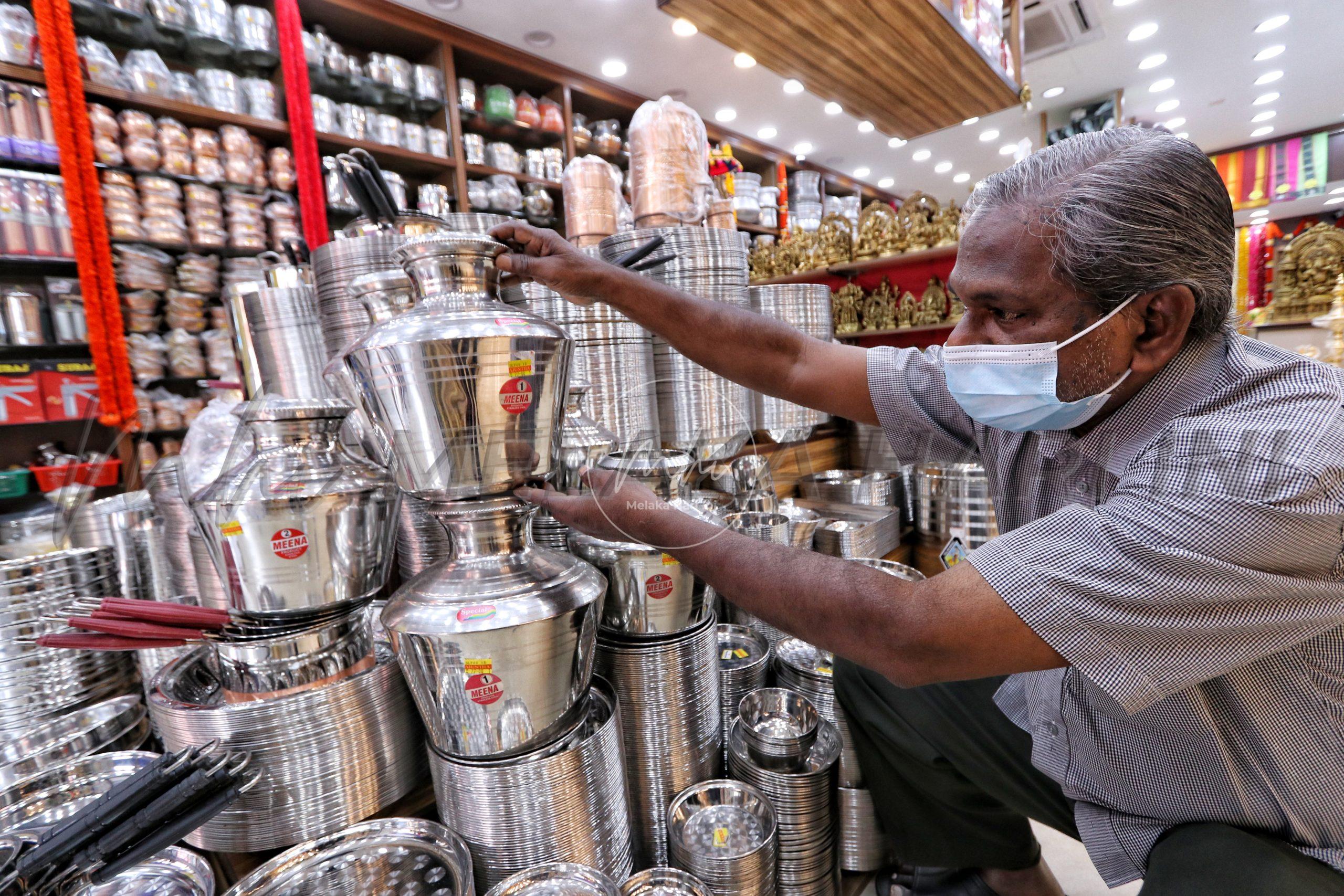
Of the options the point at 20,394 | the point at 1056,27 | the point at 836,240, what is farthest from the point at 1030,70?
the point at 20,394

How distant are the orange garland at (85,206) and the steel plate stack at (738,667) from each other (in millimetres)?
2291

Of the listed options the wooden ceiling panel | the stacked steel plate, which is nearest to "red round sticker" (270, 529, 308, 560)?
the stacked steel plate

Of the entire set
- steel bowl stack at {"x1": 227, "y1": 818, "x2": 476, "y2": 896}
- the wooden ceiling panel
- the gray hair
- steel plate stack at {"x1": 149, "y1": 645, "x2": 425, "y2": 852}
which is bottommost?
steel bowl stack at {"x1": 227, "y1": 818, "x2": 476, "y2": 896}

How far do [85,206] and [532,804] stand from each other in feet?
8.98

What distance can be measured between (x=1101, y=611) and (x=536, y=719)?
30.2 inches

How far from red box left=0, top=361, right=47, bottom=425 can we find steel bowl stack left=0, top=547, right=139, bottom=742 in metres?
2.37

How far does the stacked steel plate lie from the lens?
75.8 inches

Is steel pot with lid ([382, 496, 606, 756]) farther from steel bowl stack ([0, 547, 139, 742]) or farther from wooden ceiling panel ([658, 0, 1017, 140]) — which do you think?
wooden ceiling panel ([658, 0, 1017, 140])

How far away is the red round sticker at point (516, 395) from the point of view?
75 centimetres

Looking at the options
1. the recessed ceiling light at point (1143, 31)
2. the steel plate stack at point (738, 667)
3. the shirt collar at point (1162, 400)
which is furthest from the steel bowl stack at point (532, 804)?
the recessed ceiling light at point (1143, 31)

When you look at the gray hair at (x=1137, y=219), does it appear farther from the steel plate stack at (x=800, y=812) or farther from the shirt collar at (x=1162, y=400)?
the steel plate stack at (x=800, y=812)

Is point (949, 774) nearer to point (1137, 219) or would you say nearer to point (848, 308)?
point (1137, 219)

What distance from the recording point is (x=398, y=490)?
3.19ft

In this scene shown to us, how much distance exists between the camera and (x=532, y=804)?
0.80m
